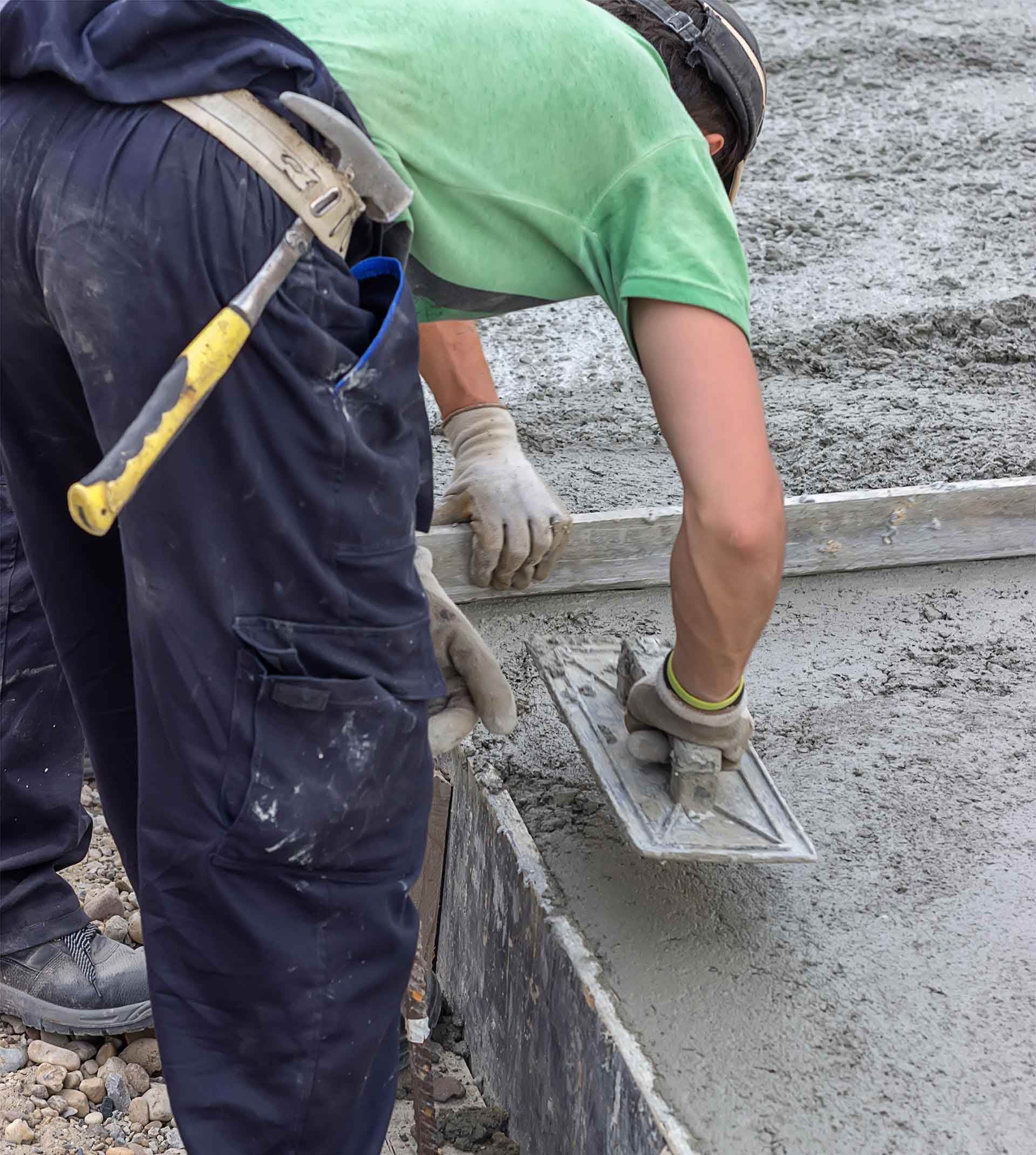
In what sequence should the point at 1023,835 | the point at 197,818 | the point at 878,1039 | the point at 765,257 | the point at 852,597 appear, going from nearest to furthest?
1. the point at 197,818
2. the point at 878,1039
3. the point at 1023,835
4. the point at 852,597
5. the point at 765,257

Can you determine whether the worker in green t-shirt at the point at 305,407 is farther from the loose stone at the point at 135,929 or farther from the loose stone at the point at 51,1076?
the loose stone at the point at 135,929

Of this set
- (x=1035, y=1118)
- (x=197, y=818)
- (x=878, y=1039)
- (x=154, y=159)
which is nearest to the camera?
(x=154, y=159)

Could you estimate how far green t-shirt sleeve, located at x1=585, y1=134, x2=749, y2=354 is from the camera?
61.9 inches

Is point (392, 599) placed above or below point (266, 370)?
below

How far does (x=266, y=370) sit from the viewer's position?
1420 mm

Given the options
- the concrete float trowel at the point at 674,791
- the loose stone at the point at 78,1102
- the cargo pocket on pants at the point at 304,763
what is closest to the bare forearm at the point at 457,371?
the concrete float trowel at the point at 674,791

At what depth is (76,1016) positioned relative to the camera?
99.0 inches

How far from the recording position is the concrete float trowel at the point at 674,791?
2.04 m

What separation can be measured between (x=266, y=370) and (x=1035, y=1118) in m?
1.53

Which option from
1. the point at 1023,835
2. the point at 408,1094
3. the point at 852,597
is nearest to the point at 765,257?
the point at 852,597

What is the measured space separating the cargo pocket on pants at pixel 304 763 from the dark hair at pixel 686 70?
1061mm

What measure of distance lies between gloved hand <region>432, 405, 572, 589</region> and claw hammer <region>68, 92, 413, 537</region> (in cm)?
91

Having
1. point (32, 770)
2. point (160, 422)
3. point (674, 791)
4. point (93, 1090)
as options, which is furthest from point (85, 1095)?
point (160, 422)

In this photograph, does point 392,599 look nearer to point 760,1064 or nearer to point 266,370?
point 266,370
